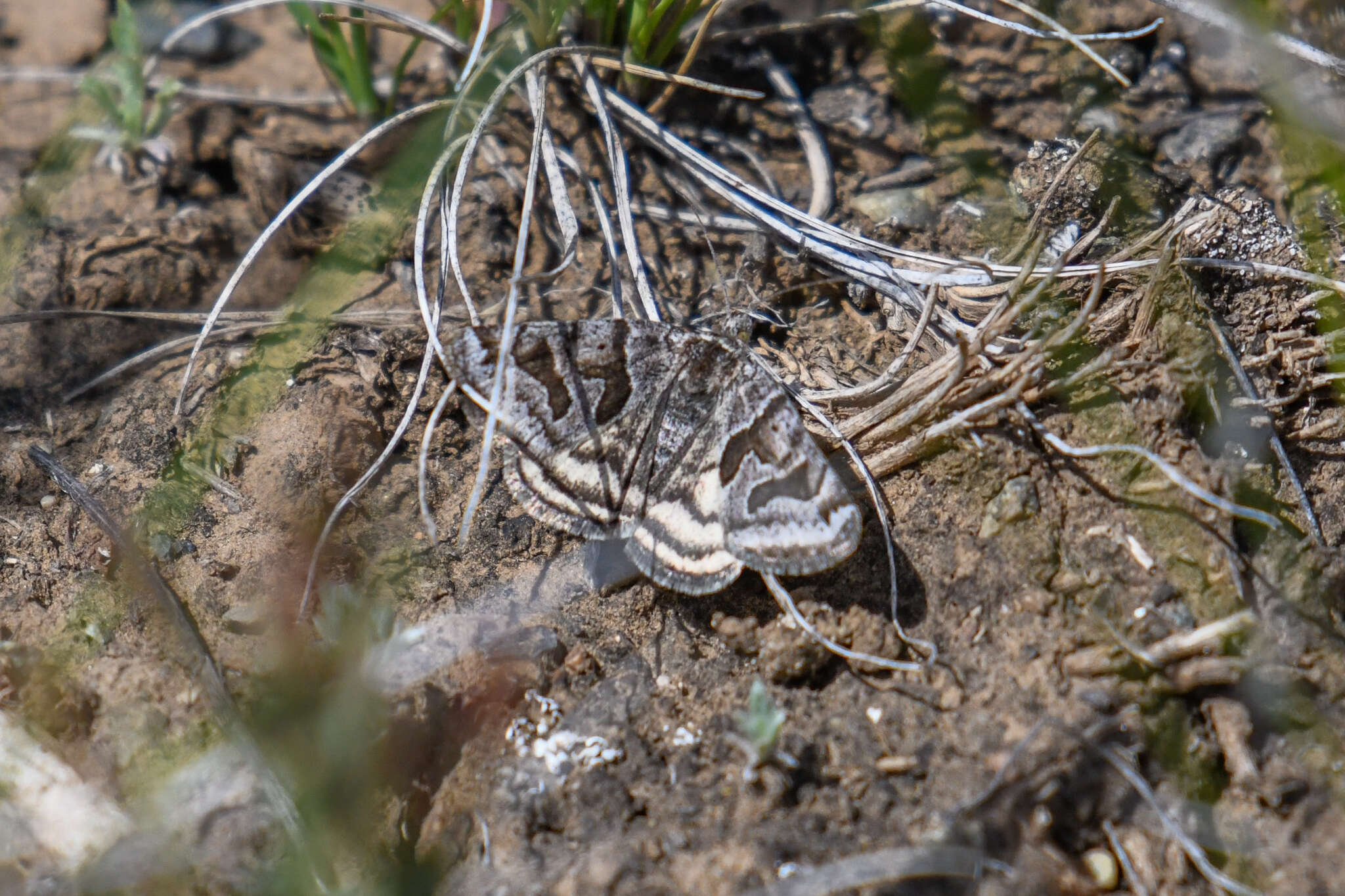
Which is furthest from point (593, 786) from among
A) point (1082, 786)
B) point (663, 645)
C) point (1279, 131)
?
point (1279, 131)

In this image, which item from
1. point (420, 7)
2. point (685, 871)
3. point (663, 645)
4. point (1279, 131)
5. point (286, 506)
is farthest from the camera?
point (420, 7)

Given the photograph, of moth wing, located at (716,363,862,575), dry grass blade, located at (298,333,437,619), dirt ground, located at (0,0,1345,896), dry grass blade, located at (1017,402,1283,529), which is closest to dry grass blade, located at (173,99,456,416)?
dirt ground, located at (0,0,1345,896)

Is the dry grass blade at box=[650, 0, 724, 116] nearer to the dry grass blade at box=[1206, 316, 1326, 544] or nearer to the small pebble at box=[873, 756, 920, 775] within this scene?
the dry grass blade at box=[1206, 316, 1326, 544]

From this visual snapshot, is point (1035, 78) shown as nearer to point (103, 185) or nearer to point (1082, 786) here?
point (1082, 786)

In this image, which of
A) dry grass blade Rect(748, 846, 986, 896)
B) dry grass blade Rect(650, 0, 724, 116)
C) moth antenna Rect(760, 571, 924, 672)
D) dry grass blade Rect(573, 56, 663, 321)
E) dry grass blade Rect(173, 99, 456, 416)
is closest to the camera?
dry grass blade Rect(748, 846, 986, 896)

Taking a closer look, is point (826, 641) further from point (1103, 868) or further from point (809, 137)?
point (809, 137)

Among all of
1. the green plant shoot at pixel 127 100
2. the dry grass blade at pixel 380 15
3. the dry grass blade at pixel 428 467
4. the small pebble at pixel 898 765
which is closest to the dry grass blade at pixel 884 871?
the small pebble at pixel 898 765
